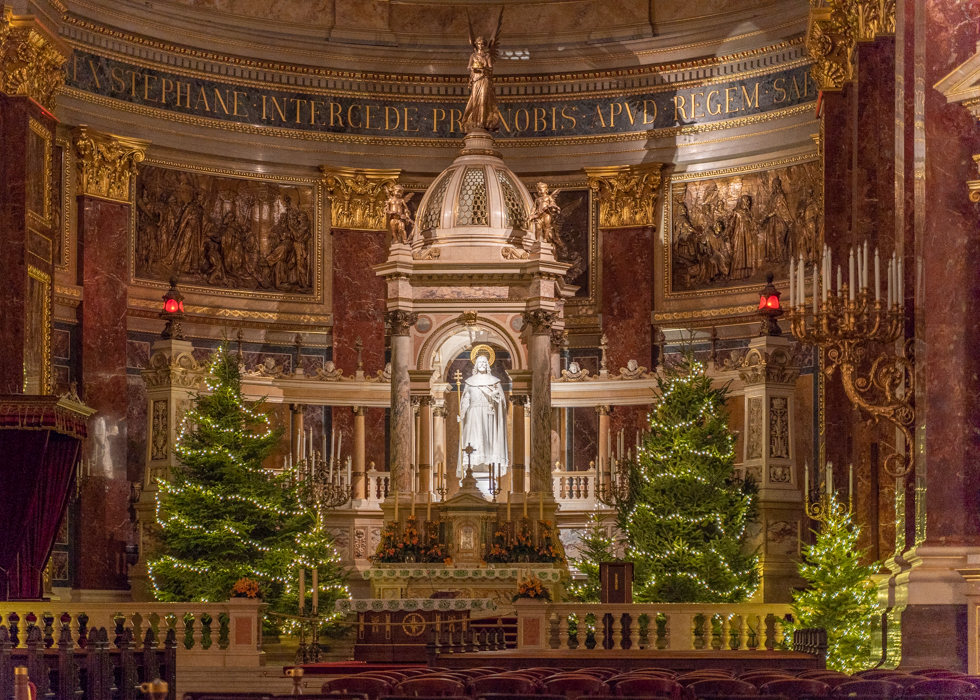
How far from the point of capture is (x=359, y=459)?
107 ft

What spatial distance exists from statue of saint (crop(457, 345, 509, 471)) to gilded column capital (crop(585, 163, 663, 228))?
19.8ft

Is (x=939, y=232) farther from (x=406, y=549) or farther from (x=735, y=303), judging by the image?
(x=735, y=303)

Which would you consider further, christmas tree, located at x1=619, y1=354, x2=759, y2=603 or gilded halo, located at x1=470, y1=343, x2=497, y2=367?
gilded halo, located at x1=470, y1=343, x2=497, y2=367

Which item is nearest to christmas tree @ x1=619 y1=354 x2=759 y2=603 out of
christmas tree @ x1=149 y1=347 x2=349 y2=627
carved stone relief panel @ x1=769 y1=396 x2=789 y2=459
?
carved stone relief panel @ x1=769 y1=396 x2=789 y2=459

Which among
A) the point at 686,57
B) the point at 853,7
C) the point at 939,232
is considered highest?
the point at 686,57

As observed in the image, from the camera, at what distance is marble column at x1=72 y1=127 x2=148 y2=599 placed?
31828 millimetres

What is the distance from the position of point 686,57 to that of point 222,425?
13000 mm

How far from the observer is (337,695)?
1245cm

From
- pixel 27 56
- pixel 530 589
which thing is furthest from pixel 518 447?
pixel 27 56

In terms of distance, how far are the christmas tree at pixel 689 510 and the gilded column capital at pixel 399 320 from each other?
4867 millimetres

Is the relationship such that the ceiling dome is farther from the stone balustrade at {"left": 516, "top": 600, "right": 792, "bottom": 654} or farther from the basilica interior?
the stone balustrade at {"left": 516, "top": 600, "right": 792, "bottom": 654}

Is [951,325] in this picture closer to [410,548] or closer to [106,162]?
[410,548]

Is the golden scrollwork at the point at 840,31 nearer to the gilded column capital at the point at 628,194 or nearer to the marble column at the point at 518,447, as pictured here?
the marble column at the point at 518,447

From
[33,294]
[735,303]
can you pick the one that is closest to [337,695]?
[33,294]
